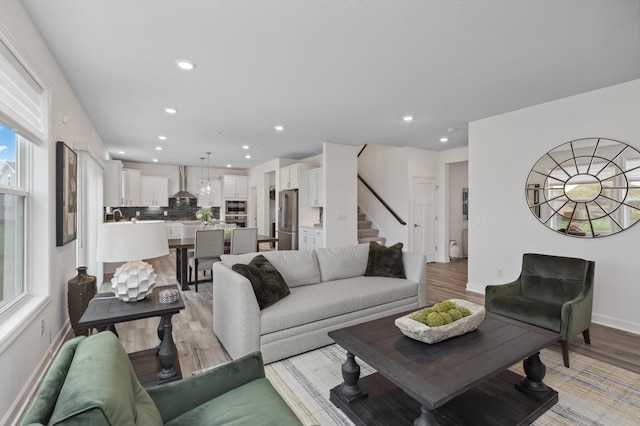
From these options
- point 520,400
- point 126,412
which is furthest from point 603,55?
point 126,412

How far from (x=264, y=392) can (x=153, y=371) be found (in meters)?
1.30

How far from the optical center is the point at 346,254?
11.9ft

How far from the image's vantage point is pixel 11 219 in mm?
2168

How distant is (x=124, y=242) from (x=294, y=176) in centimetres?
527

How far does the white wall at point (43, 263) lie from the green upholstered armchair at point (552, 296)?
11.9 ft

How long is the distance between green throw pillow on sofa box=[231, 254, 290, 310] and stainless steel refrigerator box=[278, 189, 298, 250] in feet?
13.2

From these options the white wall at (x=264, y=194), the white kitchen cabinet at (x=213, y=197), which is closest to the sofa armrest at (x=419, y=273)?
the white wall at (x=264, y=194)

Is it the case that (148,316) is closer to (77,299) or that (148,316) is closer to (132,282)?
(132,282)

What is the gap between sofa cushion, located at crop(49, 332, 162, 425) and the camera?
0.72m

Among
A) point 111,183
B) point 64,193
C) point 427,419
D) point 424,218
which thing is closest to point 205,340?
point 64,193

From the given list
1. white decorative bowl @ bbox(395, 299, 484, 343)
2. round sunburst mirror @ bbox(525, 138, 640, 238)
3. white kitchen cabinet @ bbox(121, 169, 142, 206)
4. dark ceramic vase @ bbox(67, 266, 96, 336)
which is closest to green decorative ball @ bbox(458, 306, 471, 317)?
white decorative bowl @ bbox(395, 299, 484, 343)

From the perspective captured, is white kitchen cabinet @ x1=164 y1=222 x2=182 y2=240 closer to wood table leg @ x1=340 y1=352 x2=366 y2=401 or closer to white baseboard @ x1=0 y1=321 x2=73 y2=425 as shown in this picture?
white baseboard @ x1=0 y1=321 x2=73 y2=425

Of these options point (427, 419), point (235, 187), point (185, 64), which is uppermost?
A: point (185, 64)

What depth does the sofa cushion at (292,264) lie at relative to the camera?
3.06 metres
